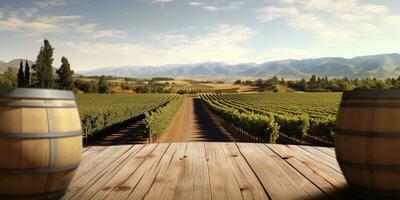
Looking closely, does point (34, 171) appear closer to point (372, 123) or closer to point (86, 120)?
point (372, 123)

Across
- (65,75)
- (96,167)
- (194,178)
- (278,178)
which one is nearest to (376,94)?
(278,178)

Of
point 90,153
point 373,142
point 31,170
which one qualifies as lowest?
point 90,153

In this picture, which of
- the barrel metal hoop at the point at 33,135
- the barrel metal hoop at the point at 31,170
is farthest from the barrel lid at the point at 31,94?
the barrel metal hoop at the point at 31,170

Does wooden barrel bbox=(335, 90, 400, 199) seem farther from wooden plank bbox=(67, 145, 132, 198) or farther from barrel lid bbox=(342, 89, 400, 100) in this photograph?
wooden plank bbox=(67, 145, 132, 198)

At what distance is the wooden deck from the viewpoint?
3311 millimetres

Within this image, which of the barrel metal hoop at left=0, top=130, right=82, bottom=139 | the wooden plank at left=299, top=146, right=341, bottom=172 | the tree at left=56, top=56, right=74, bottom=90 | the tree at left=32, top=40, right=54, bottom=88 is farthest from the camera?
the tree at left=56, top=56, right=74, bottom=90

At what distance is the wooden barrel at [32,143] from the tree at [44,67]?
352ft

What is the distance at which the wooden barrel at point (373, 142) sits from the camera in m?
2.78

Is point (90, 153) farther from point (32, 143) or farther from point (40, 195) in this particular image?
point (32, 143)

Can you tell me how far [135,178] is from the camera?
3879mm

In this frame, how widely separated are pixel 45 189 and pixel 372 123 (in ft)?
7.06

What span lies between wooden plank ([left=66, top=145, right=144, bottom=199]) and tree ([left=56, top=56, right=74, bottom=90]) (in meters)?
126

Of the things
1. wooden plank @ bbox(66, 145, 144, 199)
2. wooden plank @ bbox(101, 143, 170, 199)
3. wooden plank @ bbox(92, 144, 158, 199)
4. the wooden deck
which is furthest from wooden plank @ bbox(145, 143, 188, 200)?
wooden plank @ bbox(66, 145, 144, 199)

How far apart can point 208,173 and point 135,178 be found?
708mm
